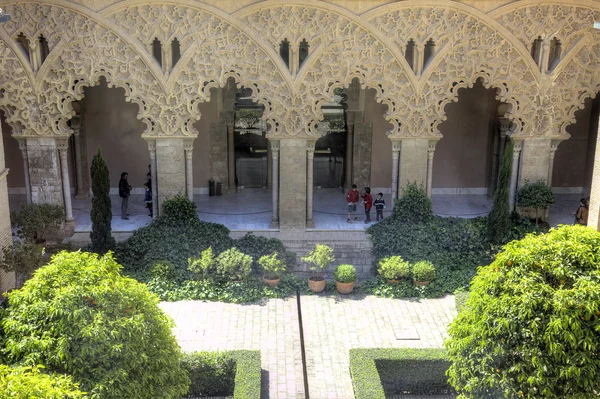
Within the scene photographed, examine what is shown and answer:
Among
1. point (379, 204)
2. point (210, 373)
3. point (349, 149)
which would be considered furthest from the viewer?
point (349, 149)

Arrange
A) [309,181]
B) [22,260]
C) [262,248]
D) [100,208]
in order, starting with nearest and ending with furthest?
[22,260]
[100,208]
[262,248]
[309,181]

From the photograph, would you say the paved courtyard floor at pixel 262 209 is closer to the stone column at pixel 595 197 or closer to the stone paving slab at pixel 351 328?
the stone paving slab at pixel 351 328

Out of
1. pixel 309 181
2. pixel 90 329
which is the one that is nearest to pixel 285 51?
pixel 309 181

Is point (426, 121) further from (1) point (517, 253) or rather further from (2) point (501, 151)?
(1) point (517, 253)

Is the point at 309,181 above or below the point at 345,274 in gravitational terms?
above

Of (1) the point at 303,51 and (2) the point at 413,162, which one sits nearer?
(2) the point at 413,162

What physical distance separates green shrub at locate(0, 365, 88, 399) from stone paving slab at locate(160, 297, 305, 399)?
5.06 m

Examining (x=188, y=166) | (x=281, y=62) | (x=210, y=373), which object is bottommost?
(x=210, y=373)

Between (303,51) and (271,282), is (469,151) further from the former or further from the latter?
(271,282)

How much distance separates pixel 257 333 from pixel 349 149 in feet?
27.0

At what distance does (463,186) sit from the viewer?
68.5 feet

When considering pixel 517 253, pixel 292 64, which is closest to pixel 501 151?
pixel 292 64

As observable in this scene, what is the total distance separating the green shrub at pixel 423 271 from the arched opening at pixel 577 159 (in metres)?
6.64

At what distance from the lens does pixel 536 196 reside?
1723 cm
